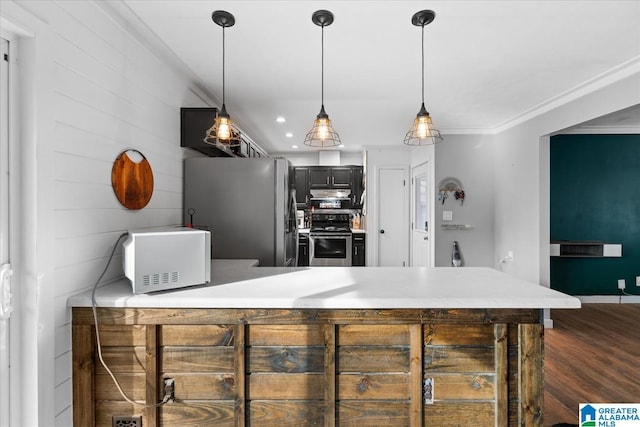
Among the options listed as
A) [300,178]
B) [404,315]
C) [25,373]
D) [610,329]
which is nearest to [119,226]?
[25,373]

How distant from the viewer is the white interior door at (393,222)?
593cm

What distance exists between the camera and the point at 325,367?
1.54m

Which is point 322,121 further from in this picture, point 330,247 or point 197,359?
point 330,247

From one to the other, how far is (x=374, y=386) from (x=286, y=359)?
43 centimetres

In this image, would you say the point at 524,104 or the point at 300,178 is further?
the point at 300,178

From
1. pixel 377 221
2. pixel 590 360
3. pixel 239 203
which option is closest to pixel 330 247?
pixel 377 221

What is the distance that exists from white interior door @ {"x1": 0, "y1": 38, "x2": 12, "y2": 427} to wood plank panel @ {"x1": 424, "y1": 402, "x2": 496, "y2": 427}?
5.78ft

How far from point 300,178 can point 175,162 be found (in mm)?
3735

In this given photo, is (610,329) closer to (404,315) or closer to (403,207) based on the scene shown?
(403,207)

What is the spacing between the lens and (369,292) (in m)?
1.62

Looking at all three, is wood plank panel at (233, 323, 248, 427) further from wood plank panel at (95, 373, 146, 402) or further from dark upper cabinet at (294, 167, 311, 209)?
dark upper cabinet at (294, 167, 311, 209)

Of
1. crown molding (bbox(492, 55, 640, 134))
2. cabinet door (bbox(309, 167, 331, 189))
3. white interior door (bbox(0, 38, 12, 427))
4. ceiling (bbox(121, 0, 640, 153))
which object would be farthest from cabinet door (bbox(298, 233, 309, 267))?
white interior door (bbox(0, 38, 12, 427))

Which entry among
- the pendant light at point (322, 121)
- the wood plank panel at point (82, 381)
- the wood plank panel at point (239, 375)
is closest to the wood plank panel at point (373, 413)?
the wood plank panel at point (239, 375)

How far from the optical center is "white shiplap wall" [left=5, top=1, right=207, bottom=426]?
138 centimetres
